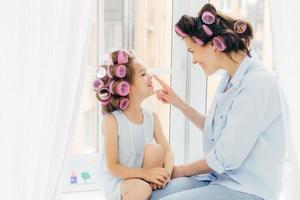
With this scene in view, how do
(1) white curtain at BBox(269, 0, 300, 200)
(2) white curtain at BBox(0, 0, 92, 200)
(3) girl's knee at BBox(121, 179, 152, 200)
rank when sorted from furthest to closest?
(3) girl's knee at BBox(121, 179, 152, 200) → (1) white curtain at BBox(269, 0, 300, 200) → (2) white curtain at BBox(0, 0, 92, 200)

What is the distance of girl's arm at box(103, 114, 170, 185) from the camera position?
1.57m

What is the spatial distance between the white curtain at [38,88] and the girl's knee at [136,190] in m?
0.27

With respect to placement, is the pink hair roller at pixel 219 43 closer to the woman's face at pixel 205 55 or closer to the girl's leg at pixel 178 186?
the woman's face at pixel 205 55

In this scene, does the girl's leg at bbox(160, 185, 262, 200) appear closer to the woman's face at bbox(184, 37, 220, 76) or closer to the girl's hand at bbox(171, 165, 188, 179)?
the girl's hand at bbox(171, 165, 188, 179)

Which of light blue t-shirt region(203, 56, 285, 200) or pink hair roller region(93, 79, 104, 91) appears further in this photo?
pink hair roller region(93, 79, 104, 91)

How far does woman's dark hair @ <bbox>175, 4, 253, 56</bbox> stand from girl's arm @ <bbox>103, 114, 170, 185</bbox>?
45 centimetres

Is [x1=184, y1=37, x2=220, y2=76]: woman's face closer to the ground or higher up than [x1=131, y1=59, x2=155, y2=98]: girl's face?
higher up

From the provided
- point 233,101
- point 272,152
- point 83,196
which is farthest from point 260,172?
point 83,196

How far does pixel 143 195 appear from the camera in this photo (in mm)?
1532

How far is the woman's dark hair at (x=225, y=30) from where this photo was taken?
1495mm

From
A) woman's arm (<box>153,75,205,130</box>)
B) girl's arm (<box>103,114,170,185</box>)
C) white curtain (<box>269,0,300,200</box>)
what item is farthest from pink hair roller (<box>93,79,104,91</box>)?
white curtain (<box>269,0,300,200</box>)

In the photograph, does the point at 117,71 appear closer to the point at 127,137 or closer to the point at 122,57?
the point at 122,57

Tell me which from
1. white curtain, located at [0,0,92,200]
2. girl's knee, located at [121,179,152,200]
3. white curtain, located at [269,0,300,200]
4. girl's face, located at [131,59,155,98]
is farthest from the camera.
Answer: girl's face, located at [131,59,155,98]

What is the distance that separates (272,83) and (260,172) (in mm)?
304
